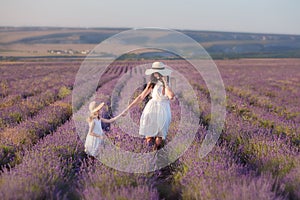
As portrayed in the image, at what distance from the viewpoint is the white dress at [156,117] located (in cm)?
497

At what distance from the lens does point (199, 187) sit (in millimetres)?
3205

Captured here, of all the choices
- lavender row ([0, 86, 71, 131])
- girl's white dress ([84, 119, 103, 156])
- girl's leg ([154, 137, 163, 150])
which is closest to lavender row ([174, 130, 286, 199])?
girl's leg ([154, 137, 163, 150])

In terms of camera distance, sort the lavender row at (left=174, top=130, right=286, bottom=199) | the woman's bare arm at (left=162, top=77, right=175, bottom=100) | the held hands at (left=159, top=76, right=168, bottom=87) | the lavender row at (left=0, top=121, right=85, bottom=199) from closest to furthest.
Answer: the lavender row at (left=174, top=130, right=286, bottom=199)
the lavender row at (left=0, top=121, right=85, bottom=199)
the woman's bare arm at (left=162, top=77, right=175, bottom=100)
the held hands at (left=159, top=76, right=168, bottom=87)

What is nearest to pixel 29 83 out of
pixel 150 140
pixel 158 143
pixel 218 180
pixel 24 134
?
pixel 24 134

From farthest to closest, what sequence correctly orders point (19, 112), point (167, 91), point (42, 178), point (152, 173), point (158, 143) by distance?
1. point (19, 112)
2. point (158, 143)
3. point (167, 91)
4. point (152, 173)
5. point (42, 178)

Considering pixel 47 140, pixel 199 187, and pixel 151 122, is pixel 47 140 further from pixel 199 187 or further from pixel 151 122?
pixel 199 187

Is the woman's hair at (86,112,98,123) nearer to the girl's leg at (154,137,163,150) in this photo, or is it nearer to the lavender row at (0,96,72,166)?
Answer: the lavender row at (0,96,72,166)

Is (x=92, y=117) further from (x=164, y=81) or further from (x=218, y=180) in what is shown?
(x=218, y=180)

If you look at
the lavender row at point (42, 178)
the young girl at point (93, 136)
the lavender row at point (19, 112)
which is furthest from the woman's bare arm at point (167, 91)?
the lavender row at point (19, 112)

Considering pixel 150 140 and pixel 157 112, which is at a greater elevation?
pixel 157 112

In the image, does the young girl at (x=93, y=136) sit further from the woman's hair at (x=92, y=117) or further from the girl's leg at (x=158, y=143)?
the girl's leg at (x=158, y=143)

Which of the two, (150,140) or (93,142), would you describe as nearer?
(93,142)

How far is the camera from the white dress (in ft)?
16.3

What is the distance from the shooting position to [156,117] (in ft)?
16.4
